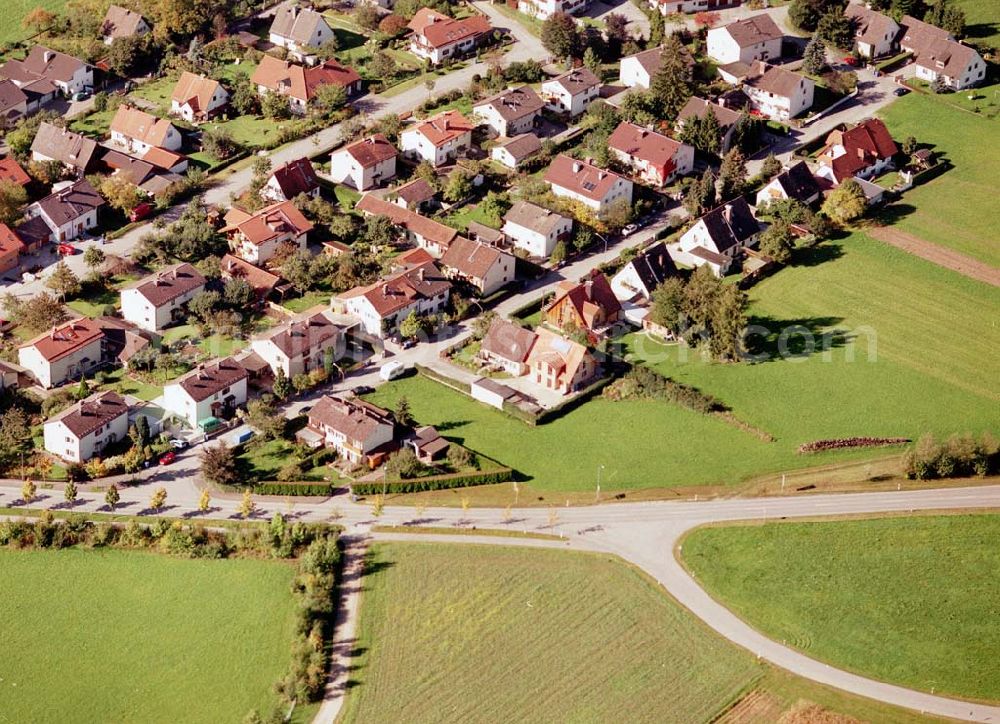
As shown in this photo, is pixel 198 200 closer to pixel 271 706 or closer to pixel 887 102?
pixel 271 706

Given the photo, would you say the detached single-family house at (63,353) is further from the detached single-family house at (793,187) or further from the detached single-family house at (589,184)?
the detached single-family house at (793,187)

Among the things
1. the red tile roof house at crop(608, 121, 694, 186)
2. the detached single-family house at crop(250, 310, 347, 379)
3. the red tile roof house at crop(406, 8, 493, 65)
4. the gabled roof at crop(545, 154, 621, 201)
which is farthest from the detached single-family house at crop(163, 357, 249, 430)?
the red tile roof house at crop(406, 8, 493, 65)

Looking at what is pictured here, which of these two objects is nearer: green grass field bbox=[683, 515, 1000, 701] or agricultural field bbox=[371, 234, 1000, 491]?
green grass field bbox=[683, 515, 1000, 701]

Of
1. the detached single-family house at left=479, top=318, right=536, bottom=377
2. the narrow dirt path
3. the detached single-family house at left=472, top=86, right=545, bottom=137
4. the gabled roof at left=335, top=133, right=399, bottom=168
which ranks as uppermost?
the detached single-family house at left=472, top=86, right=545, bottom=137

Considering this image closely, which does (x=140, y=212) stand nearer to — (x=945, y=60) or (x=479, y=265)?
(x=479, y=265)

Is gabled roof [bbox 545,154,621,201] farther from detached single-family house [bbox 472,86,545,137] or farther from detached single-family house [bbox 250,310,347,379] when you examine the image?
detached single-family house [bbox 250,310,347,379]

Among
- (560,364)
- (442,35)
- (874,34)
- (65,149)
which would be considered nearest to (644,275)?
(560,364)
